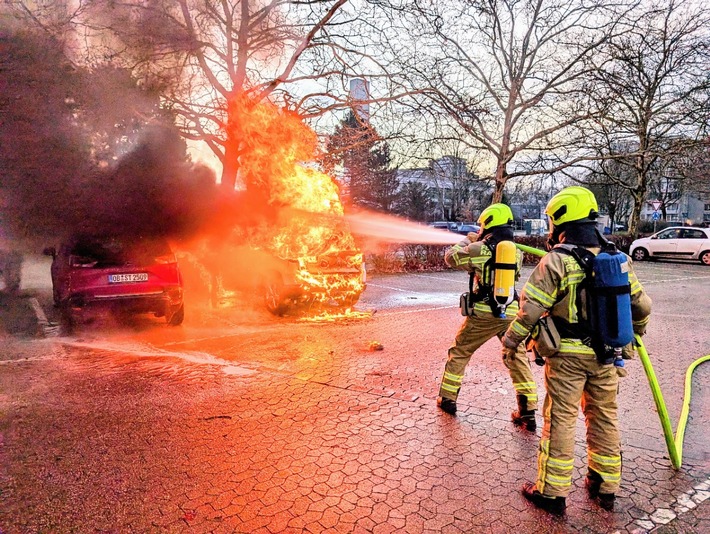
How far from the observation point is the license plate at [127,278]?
741cm

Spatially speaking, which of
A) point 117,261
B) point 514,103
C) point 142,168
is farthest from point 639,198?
point 117,261

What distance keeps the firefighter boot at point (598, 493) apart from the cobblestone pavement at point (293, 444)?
62mm

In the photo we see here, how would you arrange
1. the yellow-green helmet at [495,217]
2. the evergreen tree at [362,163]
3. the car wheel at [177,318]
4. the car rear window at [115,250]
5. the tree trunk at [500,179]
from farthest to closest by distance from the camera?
the tree trunk at [500,179] → the evergreen tree at [362,163] → the car wheel at [177,318] → the car rear window at [115,250] → the yellow-green helmet at [495,217]

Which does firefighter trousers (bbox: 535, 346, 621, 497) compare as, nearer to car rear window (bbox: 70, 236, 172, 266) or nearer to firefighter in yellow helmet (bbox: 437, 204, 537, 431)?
firefighter in yellow helmet (bbox: 437, 204, 537, 431)

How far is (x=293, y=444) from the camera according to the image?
3.77m

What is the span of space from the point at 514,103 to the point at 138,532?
64.1 ft

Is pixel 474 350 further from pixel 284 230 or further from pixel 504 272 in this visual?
pixel 284 230

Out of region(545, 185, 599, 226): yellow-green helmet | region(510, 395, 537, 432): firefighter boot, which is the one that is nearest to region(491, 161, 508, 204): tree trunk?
region(510, 395, 537, 432): firefighter boot

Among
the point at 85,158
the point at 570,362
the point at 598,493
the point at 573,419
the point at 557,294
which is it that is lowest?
the point at 598,493

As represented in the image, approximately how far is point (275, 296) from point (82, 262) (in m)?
3.24

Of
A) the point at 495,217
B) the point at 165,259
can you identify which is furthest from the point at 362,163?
the point at 495,217

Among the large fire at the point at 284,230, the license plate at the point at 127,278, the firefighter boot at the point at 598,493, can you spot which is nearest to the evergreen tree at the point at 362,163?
the large fire at the point at 284,230

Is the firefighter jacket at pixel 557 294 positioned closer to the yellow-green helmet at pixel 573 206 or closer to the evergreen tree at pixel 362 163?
the yellow-green helmet at pixel 573 206

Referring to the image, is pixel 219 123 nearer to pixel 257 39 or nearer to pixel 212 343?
pixel 257 39
